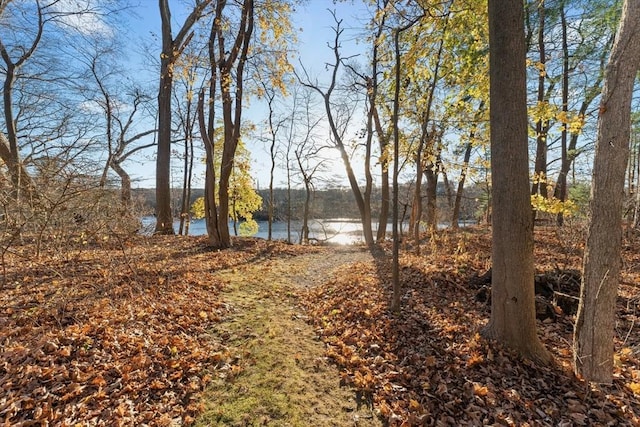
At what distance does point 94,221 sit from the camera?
5.07 m

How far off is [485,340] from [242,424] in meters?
2.72

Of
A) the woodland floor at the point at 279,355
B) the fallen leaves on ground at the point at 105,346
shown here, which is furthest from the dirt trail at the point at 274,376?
the fallen leaves on ground at the point at 105,346

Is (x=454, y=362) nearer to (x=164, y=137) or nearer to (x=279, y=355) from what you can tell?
(x=279, y=355)

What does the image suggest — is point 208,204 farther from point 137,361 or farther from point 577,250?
point 577,250

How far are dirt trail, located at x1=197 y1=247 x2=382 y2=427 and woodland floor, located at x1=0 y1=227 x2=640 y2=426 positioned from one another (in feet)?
0.06

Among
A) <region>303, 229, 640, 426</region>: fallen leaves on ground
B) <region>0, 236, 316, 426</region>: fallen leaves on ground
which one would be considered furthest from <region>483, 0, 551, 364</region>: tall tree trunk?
<region>0, 236, 316, 426</region>: fallen leaves on ground

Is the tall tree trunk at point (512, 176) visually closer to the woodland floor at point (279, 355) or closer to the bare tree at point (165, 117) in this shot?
the woodland floor at point (279, 355)

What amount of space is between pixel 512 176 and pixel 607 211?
806mm

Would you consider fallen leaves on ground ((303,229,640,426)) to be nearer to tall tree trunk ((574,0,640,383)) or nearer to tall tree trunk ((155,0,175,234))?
tall tree trunk ((574,0,640,383))

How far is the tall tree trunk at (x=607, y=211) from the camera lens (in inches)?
104

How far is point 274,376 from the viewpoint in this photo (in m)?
3.34

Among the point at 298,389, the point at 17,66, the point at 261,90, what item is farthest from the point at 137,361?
the point at 17,66

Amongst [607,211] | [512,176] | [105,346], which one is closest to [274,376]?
[105,346]

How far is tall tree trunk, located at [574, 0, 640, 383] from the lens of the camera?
8.67 ft
